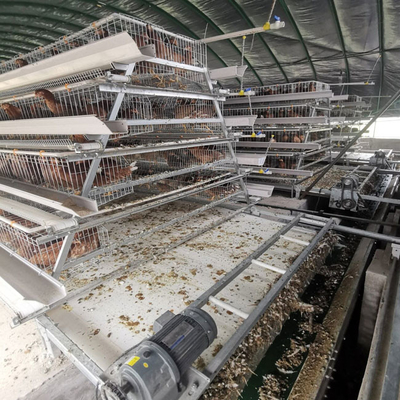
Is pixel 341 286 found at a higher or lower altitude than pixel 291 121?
lower

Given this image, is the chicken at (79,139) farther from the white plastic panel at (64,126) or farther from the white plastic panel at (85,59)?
the white plastic panel at (85,59)

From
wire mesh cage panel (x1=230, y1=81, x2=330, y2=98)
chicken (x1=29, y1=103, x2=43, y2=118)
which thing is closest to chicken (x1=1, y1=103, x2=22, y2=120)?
chicken (x1=29, y1=103, x2=43, y2=118)

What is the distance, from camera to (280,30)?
24.2 ft

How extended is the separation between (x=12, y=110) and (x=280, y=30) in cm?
736

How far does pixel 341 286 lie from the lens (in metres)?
2.80

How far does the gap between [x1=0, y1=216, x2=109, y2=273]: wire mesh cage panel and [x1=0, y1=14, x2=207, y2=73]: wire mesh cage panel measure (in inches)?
75.4

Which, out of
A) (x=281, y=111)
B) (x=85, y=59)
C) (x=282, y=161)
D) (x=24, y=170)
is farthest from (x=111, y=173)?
(x=281, y=111)

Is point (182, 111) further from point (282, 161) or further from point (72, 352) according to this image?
point (72, 352)

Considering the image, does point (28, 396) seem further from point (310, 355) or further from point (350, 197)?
point (350, 197)

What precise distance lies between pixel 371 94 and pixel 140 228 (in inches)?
434

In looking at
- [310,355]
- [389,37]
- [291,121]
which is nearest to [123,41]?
[310,355]

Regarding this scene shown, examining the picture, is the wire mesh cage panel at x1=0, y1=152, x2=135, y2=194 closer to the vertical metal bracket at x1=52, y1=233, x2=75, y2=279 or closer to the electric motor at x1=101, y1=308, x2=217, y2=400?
the vertical metal bracket at x1=52, y1=233, x2=75, y2=279

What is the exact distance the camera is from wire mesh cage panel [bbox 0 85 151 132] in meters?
2.46

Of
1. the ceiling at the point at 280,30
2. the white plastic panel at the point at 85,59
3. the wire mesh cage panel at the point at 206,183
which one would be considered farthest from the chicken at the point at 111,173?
the ceiling at the point at 280,30
